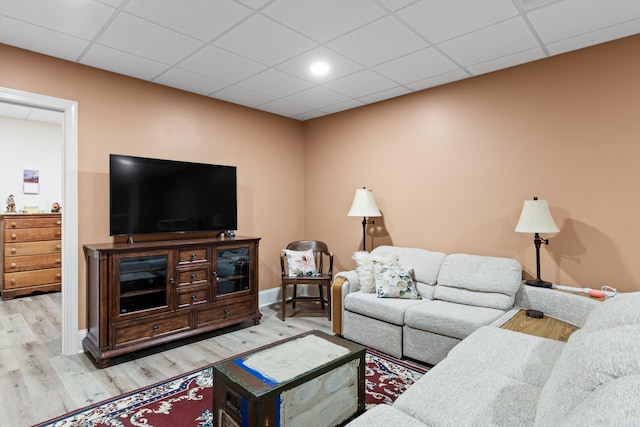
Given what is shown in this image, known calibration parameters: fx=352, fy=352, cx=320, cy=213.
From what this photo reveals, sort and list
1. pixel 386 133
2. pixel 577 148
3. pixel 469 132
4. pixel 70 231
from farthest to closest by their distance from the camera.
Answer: pixel 386 133 < pixel 469 132 < pixel 70 231 < pixel 577 148

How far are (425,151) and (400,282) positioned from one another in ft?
4.78

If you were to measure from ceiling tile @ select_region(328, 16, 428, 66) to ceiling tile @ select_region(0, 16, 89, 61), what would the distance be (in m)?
2.01

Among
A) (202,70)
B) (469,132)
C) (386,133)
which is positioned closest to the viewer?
(202,70)

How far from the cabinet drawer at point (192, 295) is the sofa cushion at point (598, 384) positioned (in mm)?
2937

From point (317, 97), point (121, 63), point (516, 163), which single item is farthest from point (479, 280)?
point (121, 63)

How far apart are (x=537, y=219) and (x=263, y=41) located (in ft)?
8.29

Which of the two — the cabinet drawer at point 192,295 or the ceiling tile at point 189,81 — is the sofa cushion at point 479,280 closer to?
the cabinet drawer at point 192,295

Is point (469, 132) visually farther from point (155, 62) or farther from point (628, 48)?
point (155, 62)

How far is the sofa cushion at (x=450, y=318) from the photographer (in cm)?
260

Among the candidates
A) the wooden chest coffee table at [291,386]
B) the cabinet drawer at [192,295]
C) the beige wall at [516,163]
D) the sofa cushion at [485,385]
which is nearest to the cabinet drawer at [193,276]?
the cabinet drawer at [192,295]

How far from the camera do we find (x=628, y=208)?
266 cm

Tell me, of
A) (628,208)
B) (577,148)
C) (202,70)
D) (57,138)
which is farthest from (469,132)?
(57,138)

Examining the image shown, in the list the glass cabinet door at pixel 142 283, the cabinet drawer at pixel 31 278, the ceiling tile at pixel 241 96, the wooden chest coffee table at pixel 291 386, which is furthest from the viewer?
the cabinet drawer at pixel 31 278

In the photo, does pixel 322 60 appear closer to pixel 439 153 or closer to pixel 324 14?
pixel 324 14
